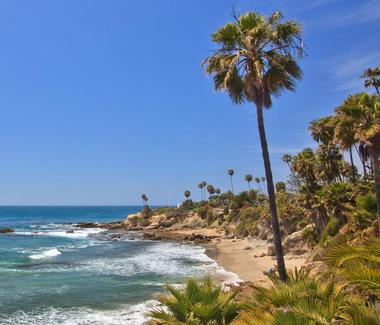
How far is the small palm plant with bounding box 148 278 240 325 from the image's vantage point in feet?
27.7

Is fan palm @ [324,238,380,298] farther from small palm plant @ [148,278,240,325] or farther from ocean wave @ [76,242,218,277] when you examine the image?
ocean wave @ [76,242,218,277]

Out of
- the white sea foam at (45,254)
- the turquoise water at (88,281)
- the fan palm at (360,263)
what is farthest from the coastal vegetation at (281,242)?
the white sea foam at (45,254)

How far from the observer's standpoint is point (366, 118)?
68.8ft

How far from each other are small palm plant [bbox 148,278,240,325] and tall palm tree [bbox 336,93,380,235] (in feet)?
45.8

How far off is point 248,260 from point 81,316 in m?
23.8

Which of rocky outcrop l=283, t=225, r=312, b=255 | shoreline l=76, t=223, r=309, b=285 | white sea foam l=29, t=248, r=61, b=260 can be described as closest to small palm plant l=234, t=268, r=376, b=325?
shoreline l=76, t=223, r=309, b=285

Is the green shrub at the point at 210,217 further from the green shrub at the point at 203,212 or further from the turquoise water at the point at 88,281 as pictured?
the turquoise water at the point at 88,281

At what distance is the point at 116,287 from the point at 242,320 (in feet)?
88.5

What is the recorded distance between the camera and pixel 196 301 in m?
9.02

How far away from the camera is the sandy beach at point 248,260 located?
35491mm

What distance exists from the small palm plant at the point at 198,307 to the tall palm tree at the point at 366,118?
1396 centimetres

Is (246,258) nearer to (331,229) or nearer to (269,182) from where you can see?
(331,229)

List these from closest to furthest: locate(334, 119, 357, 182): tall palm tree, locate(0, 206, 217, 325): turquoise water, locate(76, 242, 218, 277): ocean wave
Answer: locate(334, 119, 357, 182): tall palm tree
locate(0, 206, 217, 325): turquoise water
locate(76, 242, 218, 277): ocean wave

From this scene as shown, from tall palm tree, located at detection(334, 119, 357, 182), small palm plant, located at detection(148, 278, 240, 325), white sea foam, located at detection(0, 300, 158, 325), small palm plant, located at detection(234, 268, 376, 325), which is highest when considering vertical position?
tall palm tree, located at detection(334, 119, 357, 182)
